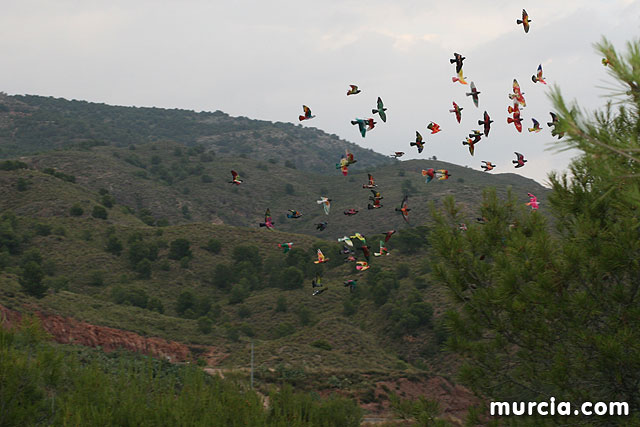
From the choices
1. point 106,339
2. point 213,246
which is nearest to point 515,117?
point 106,339

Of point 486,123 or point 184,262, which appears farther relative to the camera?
point 184,262

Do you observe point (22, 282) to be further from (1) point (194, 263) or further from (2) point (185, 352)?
(1) point (194, 263)

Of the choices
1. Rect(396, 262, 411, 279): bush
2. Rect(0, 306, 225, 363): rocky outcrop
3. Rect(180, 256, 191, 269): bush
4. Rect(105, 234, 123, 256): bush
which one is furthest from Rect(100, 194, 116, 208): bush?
Rect(0, 306, 225, 363): rocky outcrop

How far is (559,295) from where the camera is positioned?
32.0ft

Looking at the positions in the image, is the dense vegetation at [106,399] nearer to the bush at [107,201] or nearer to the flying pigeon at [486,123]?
the flying pigeon at [486,123]

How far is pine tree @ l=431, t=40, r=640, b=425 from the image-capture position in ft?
30.3

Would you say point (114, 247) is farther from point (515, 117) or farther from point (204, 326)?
point (515, 117)

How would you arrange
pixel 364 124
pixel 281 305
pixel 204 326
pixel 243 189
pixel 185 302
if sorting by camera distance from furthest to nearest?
pixel 243 189, pixel 281 305, pixel 185 302, pixel 204 326, pixel 364 124

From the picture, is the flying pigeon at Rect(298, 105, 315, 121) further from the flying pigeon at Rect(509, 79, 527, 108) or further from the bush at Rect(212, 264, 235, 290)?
the bush at Rect(212, 264, 235, 290)

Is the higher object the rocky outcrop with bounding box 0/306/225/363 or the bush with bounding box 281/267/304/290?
the bush with bounding box 281/267/304/290

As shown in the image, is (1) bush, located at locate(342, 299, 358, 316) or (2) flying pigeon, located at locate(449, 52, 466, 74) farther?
(1) bush, located at locate(342, 299, 358, 316)

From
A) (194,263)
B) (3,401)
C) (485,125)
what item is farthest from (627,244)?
(194,263)

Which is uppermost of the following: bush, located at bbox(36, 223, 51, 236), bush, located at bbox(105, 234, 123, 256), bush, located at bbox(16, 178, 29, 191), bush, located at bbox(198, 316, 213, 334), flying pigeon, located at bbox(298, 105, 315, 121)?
bush, located at bbox(16, 178, 29, 191)

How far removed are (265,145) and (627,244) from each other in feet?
620
